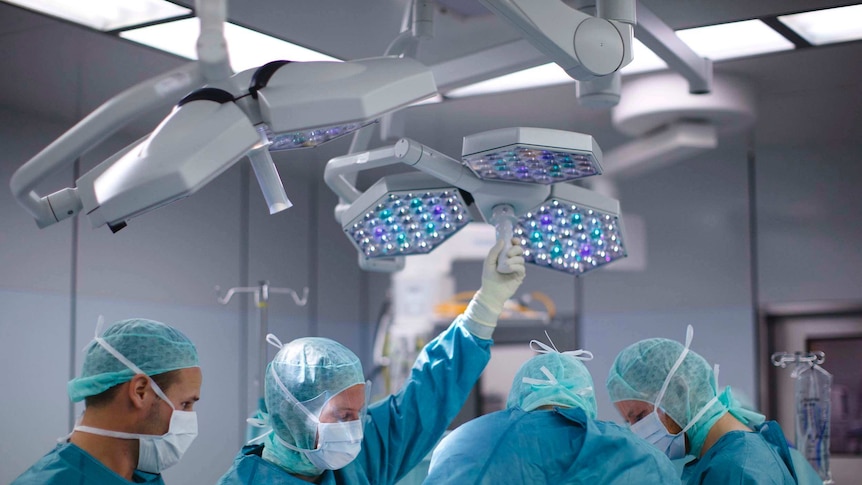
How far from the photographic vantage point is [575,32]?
4.95ft

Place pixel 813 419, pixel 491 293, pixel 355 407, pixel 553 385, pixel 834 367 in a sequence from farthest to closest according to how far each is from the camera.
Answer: pixel 834 367 → pixel 813 419 → pixel 491 293 → pixel 355 407 → pixel 553 385

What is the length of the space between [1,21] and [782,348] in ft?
12.4

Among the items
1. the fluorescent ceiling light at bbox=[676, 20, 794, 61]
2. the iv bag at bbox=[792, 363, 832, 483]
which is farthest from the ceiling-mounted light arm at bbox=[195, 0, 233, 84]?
the iv bag at bbox=[792, 363, 832, 483]

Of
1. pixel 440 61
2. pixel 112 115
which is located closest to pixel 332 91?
pixel 112 115

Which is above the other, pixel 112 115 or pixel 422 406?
pixel 112 115

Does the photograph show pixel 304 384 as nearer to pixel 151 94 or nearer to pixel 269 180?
pixel 269 180

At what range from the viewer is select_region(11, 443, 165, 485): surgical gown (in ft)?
5.47

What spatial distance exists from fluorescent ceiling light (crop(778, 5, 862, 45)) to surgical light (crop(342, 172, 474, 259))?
1.53 meters

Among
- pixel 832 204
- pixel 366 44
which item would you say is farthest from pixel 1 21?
pixel 832 204

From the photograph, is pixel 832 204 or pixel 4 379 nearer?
pixel 4 379

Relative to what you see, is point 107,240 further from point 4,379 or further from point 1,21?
point 1,21

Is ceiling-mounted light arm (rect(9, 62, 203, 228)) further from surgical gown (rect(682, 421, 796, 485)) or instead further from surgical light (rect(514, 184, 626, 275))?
surgical gown (rect(682, 421, 796, 485))

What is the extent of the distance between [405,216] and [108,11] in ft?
4.68

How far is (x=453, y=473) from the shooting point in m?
1.78
